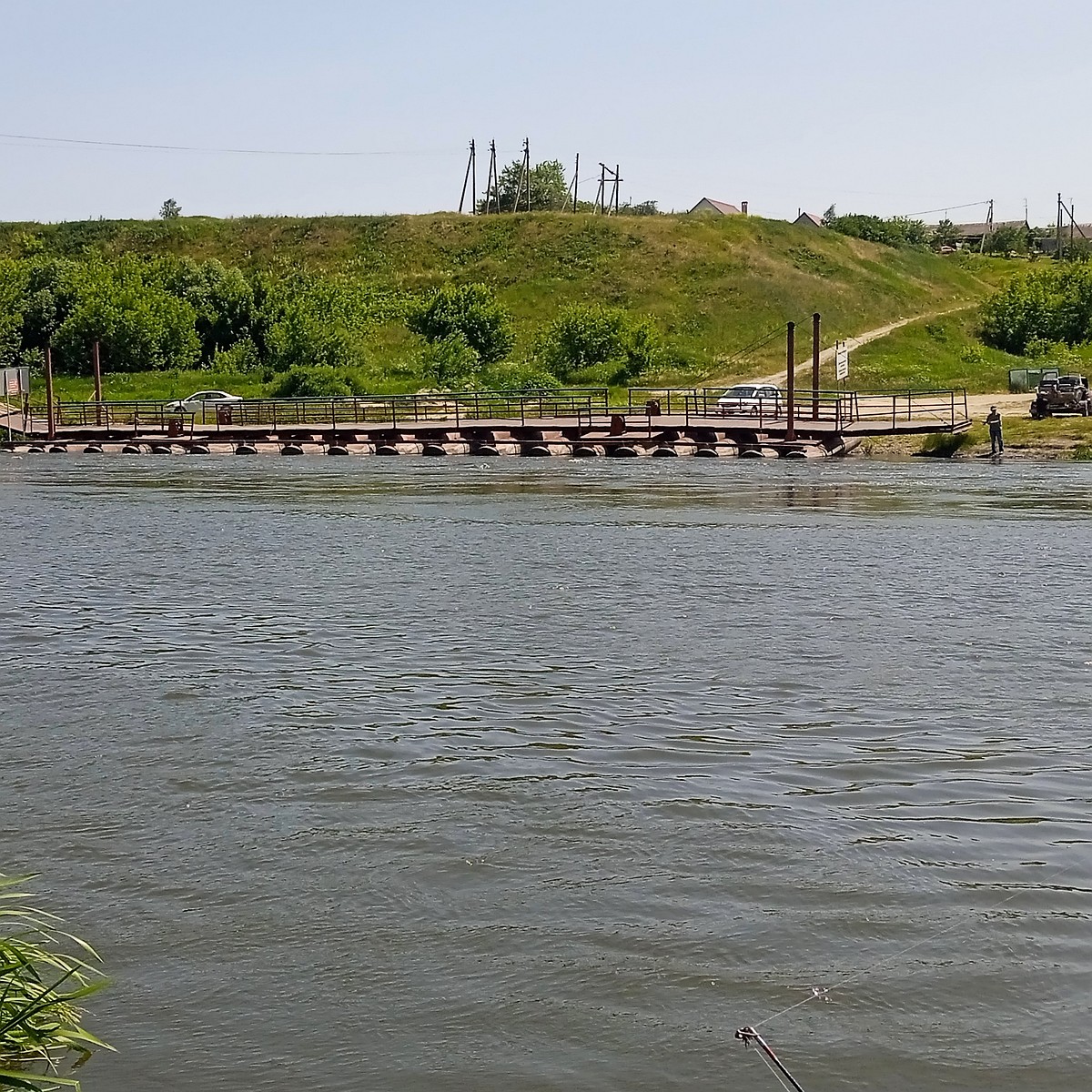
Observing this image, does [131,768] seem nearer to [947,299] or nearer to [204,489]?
[204,489]

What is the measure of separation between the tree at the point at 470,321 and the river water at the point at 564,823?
61353 millimetres

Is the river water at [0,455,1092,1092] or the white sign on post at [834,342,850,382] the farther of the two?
the white sign on post at [834,342,850,382]

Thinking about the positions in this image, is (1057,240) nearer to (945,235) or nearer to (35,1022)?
(945,235)

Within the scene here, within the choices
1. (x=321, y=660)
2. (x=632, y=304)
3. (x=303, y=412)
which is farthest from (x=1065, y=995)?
(x=632, y=304)

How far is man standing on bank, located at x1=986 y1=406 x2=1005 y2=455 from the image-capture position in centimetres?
4322

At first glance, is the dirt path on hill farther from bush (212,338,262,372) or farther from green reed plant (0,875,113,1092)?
green reed plant (0,875,113,1092)

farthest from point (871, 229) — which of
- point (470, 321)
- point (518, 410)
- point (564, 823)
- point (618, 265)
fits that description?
point (564, 823)

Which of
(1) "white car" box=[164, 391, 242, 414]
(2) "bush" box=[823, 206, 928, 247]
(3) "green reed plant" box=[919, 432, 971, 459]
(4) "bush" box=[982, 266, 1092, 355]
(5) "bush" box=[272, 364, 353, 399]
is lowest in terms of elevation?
(3) "green reed plant" box=[919, 432, 971, 459]

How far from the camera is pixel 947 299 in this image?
9700cm

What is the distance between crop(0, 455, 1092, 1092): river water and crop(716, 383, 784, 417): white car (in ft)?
117

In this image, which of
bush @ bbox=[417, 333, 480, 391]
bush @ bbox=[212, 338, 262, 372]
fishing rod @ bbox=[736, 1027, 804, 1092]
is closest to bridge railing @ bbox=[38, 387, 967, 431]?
bush @ bbox=[417, 333, 480, 391]

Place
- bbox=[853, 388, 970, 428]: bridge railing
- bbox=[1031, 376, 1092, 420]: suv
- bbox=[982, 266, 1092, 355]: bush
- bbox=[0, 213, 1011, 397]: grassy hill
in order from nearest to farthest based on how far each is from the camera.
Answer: bbox=[1031, 376, 1092, 420]: suv < bbox=[853, 388, 970, 428]: bridge railing < bbox=[982, 266, 1092, 355]: bush < bbox=[0, 213, 1011, 397]: grassy hill

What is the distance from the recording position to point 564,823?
29.6 ft

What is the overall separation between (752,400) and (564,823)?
48551 mm
